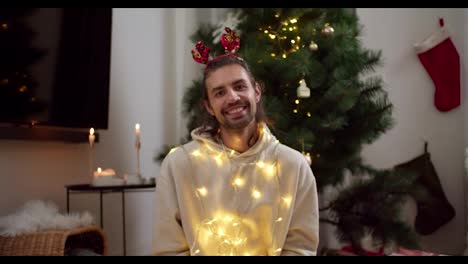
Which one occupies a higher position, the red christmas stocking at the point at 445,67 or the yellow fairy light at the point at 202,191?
the red christmas stocking at the point at 445,67

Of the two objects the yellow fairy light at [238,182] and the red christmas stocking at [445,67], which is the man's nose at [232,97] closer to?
the yellow fairy light at [238,182]

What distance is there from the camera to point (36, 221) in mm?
1845

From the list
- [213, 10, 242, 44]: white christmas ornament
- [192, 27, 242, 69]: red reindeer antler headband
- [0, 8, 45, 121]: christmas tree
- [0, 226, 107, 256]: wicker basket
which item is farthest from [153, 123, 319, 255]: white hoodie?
[213, 10, 242, 44]: white christmas ornament

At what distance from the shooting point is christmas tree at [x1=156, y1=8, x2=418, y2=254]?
2.18m

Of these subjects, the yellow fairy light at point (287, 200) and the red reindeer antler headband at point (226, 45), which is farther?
the red reindeer antler headband at point (226, 45)

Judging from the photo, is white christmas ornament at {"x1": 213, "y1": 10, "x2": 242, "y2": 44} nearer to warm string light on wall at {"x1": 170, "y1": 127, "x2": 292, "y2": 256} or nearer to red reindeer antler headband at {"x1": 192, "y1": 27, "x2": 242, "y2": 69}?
red reindeer antler headband at {"x1": 192, "y1": 27, "x2": 242, "y2": 69}

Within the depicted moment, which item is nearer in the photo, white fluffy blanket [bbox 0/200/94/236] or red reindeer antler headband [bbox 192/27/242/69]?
red reindeer antler headband [bbox 192/27/242/69]

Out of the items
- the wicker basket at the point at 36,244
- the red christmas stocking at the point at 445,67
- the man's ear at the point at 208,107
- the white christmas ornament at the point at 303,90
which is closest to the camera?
the man's ear at the point at 208,107

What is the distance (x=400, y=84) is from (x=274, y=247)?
6.95 feet

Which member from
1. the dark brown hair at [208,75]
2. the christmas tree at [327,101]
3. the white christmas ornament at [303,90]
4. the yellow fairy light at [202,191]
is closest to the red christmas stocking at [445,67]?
the christmas tree at [327,101]

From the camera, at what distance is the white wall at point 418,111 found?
3.07 meters

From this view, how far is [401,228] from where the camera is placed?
96.0 inches

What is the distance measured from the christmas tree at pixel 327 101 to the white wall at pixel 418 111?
0.73 metres
